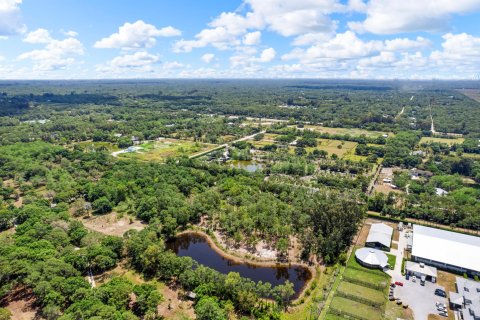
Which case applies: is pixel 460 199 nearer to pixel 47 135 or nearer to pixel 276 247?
pixel 276 247

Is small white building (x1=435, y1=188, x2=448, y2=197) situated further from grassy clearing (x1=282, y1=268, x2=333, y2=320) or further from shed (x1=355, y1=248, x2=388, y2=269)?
grassy clearing (x1=282, y1=268, x2=333, y2=320)

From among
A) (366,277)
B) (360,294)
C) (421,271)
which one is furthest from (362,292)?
(421,271)

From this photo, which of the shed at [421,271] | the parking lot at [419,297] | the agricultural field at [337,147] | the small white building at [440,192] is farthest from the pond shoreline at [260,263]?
the agricultural field at [337,147]

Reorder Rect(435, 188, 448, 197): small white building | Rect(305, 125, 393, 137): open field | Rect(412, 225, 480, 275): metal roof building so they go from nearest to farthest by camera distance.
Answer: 1. Rect(412, 225, 480, 275): metal roof building
2. Rect(435, 188, 448, 197): small white building
3. Rect(305, 125, 393, 137): open field

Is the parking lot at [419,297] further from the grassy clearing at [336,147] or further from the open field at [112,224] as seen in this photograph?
the grassy clearing at [336,147]

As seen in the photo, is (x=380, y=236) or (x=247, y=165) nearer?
(x=380, y=236)

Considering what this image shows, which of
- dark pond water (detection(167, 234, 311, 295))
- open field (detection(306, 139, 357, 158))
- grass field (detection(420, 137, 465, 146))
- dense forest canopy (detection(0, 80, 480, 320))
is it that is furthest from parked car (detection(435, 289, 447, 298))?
grass field (detection(420, 137, 465, 146))

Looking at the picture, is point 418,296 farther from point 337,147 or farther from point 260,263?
point 337,147

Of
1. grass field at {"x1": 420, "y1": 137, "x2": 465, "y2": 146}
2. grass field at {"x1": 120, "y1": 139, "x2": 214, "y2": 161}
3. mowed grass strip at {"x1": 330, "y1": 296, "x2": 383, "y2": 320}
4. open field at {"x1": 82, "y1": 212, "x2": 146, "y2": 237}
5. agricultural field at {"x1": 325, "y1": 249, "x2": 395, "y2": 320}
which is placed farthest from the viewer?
grass field at {"x1": 420, "y1": 137, "x2": 465, "y2": 146}
